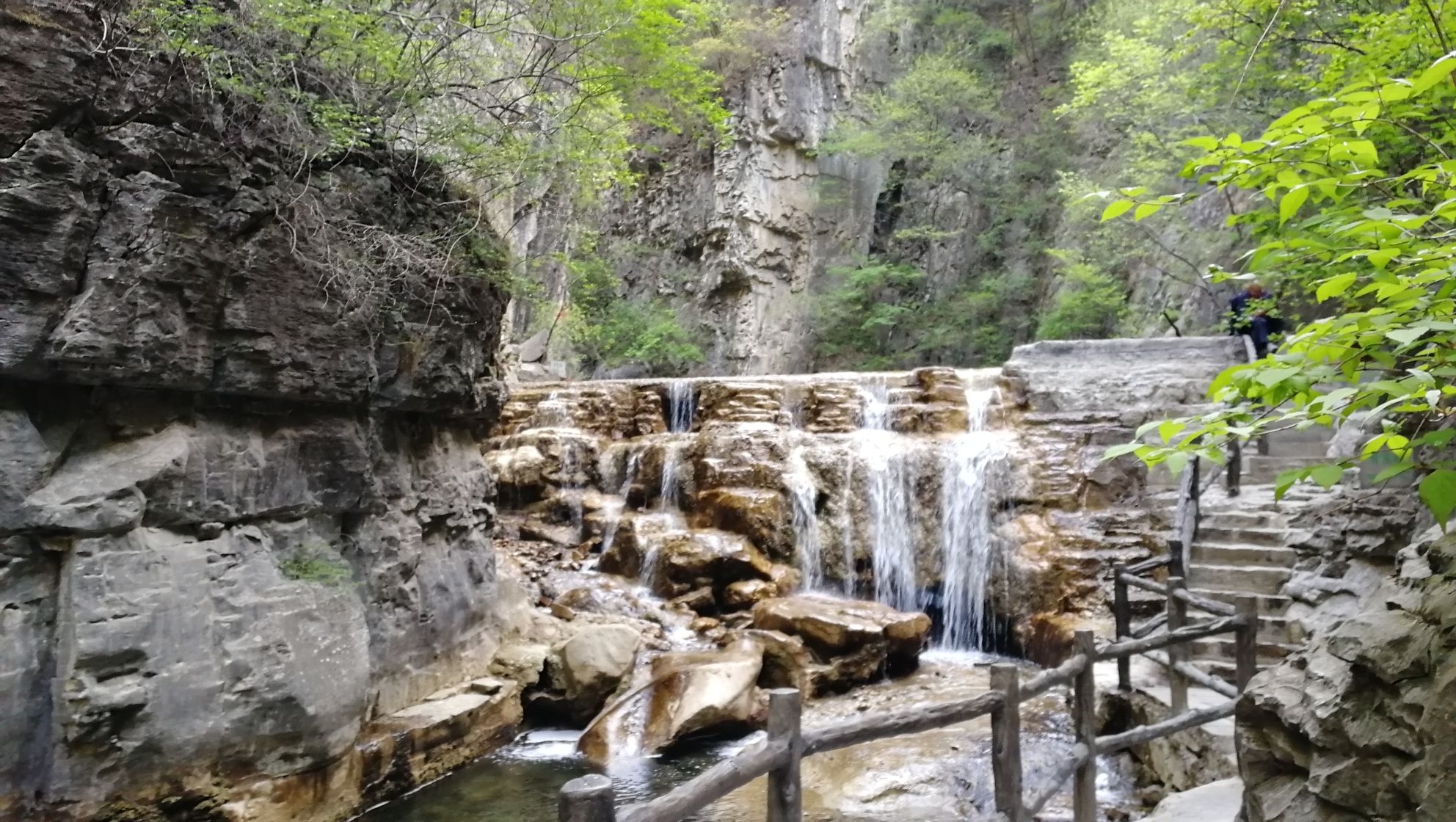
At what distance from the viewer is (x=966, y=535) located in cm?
1075

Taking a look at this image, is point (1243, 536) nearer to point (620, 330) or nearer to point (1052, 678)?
point (1052, 678)

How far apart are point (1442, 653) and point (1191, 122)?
15.4 m

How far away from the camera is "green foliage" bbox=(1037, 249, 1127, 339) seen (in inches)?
667

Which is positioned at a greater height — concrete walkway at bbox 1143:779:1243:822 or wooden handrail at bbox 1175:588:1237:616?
wooden handrail at bbox 1175:588:1237:616

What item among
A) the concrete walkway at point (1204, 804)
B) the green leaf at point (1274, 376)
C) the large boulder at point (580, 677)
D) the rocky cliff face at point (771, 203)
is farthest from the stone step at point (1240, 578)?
the rocky cliff face at point (771, 203)

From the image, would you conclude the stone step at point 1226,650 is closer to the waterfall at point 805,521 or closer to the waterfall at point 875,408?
the waterfall at point 805,521

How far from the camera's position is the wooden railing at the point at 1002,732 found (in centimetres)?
266

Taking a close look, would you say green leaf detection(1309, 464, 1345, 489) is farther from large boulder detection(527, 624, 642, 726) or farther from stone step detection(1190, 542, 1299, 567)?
large boulder detection(527, 624, 642, 726)

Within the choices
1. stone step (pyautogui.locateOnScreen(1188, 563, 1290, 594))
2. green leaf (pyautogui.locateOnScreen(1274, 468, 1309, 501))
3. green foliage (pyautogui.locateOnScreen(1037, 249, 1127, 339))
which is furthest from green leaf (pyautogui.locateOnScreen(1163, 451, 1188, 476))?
green foliage (pyautogui.locateOnScreen(1037, 249, 1127, 339))

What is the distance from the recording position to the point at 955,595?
34.4 feet

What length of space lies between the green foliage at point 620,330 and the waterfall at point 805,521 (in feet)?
37.6

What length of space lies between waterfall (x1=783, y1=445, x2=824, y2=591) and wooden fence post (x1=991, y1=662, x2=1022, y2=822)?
6.79 meters

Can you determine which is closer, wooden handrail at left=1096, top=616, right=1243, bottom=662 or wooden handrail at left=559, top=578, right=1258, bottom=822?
wooden handrail at left=559, top=578, right=1258, bottom=822

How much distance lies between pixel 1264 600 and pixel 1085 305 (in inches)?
468
